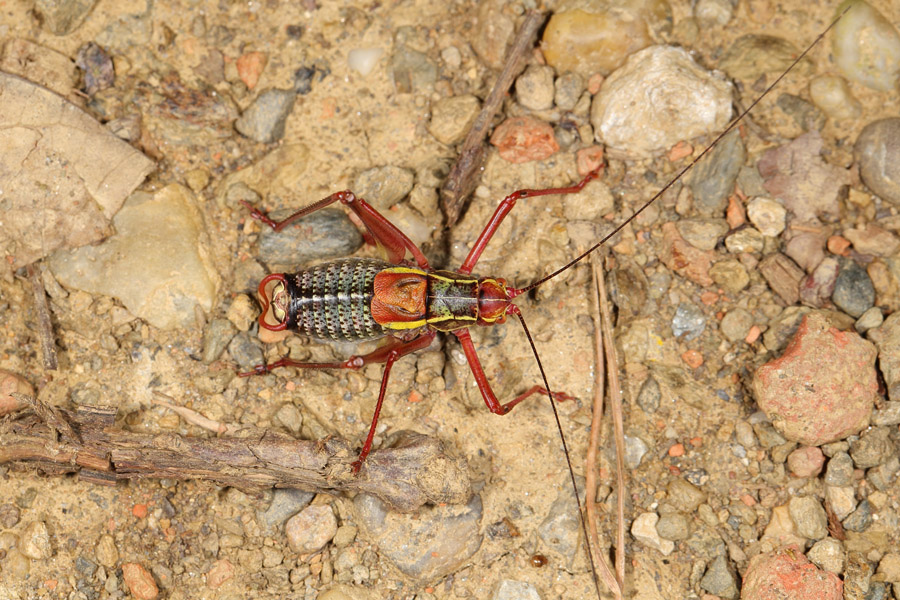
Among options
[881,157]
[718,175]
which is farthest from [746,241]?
[881,157]

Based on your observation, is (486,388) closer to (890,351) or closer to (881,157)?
(890,351)

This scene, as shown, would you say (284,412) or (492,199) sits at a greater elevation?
(492,199)

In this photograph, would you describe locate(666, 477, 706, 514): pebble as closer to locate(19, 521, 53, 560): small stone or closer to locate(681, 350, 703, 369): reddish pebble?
locate(681, 350, 703, 369): reddish pebble

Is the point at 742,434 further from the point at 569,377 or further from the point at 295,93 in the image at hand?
the point at 295,93

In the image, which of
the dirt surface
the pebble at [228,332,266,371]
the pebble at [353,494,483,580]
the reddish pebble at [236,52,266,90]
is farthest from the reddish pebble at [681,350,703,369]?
the reddish pebble at [236,52,266,90]

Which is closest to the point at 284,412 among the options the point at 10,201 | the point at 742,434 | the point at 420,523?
the point at 420,523
